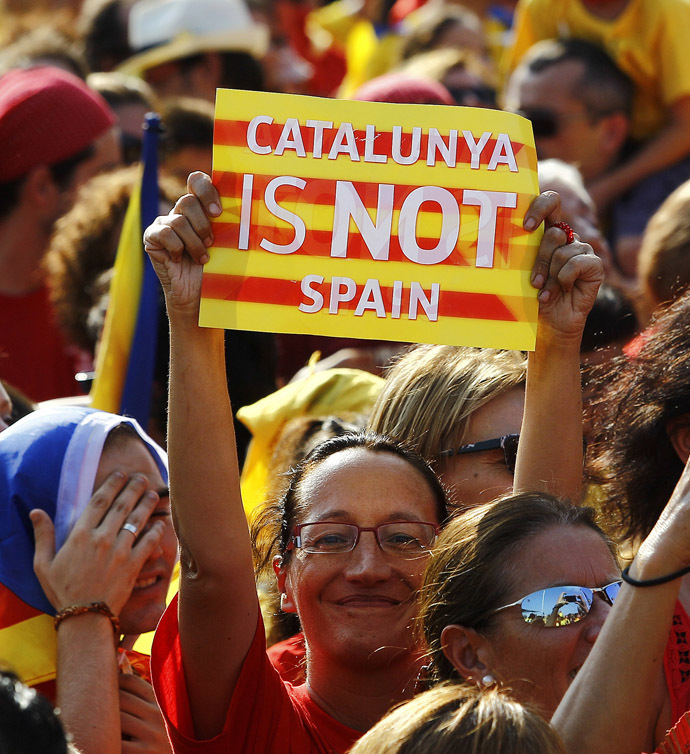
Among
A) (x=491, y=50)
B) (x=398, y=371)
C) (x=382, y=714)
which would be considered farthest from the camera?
(x=491, y=50)

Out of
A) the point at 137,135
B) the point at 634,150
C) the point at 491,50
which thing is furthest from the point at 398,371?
the point at 491,50

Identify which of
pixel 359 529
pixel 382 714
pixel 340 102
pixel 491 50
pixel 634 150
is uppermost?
pixel 491 50

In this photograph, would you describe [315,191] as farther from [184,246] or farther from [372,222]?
Result: [184,246]

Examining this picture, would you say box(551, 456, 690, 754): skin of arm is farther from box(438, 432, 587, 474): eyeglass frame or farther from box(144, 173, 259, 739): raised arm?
box(438, 432, 587, 474): eyeglass frame

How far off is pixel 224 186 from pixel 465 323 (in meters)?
0.49

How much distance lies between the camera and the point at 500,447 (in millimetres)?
2768

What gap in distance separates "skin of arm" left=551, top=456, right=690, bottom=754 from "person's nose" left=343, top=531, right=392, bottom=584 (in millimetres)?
553

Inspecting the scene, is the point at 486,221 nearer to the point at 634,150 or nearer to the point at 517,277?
the point at 517,277

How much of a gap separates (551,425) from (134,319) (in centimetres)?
163

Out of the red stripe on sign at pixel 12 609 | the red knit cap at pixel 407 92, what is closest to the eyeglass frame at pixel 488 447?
the red stripe on sign at pixel 12 609

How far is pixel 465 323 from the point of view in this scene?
2.24 meters

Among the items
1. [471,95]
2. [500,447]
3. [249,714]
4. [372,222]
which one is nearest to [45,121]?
[471,95]

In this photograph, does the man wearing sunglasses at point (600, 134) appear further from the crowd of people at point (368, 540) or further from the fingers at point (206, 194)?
the fingers at point (206, 194)

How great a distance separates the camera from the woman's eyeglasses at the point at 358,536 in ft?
7.83
